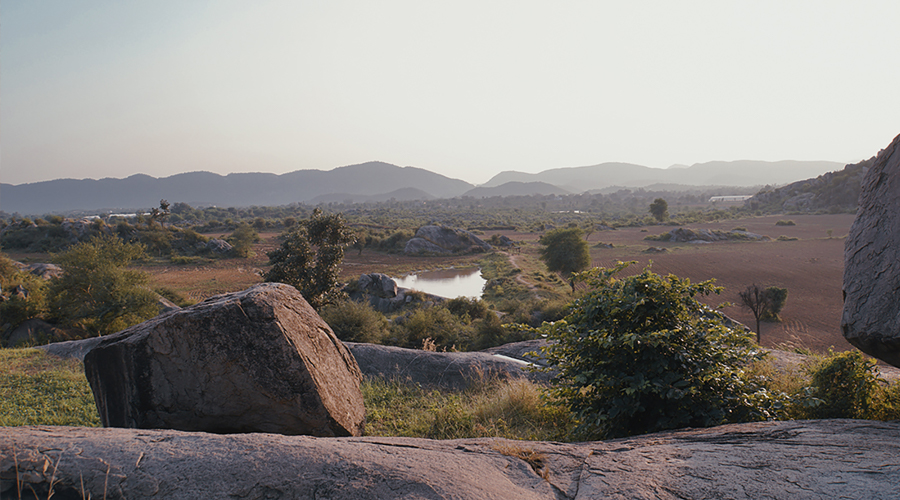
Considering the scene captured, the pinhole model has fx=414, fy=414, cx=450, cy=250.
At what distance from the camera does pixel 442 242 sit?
216 ft

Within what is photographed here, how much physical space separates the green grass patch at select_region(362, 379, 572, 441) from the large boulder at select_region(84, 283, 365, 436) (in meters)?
1.68

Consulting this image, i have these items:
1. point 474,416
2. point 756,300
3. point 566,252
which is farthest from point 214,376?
point 566,252

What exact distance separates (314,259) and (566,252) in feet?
80.0

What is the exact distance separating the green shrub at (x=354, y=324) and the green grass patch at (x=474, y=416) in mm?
8691

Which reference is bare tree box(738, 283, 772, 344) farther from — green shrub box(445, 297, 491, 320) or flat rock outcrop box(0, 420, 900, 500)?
flat rock outcrop box(0, 420, 900, 500)

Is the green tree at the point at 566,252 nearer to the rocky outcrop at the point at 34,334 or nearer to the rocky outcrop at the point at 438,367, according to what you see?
the rocky outcrop at the point at 438,367

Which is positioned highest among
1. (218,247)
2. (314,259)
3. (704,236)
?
(314,259)

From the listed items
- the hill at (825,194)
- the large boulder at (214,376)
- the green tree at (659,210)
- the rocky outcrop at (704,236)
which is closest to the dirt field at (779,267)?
the rocky outcrop at (704,236)

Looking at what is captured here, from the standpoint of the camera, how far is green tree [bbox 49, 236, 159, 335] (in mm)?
17734

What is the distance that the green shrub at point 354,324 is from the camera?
16.9m

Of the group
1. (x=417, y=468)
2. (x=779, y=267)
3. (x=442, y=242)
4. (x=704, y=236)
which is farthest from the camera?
(x=704, y=236)

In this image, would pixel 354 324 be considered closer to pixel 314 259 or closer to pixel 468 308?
pixel 314 259

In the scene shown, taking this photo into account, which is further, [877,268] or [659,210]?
[659,210]

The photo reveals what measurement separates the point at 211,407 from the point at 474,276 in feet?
142
